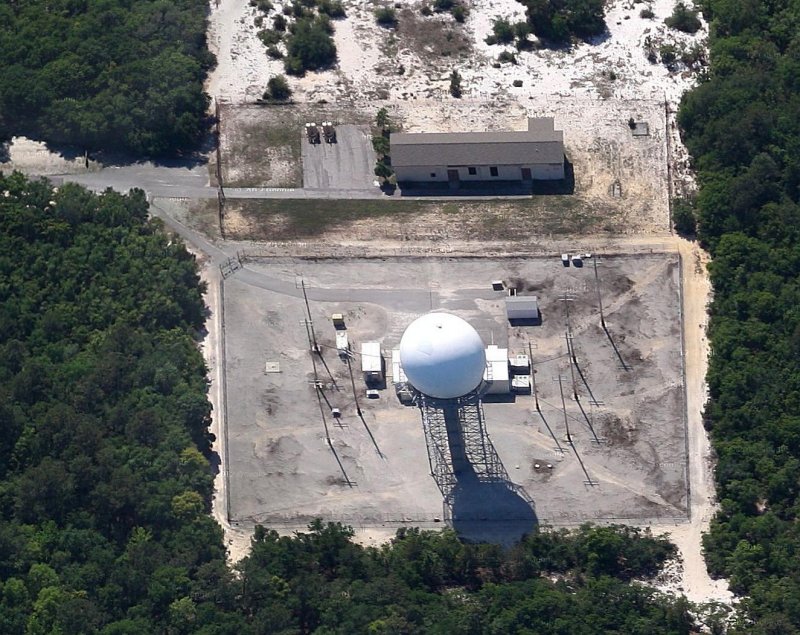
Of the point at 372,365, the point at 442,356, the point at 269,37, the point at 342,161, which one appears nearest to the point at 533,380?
the point at 442,356

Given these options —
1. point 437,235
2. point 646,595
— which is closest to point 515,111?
point 437,235

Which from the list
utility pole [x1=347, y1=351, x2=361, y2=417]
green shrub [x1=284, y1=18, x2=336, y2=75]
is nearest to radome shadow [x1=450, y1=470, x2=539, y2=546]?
utility pole [x1=347, y1=351, x2=361, y2=417]

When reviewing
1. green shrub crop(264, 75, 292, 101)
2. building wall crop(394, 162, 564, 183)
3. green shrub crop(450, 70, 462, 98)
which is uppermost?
green shrub crop(264, 75, 292, 101)

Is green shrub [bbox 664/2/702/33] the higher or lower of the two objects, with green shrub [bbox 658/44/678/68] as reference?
higher

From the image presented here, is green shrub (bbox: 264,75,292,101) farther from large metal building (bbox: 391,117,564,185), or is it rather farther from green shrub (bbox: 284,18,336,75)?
large metal building (bbox: 391,117,564,185)

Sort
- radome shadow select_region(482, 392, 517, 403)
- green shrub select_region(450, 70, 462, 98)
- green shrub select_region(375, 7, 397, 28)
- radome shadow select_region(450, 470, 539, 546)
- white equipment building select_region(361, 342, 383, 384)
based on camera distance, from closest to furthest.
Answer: radome shadow select_region(450, 470, 539, 546) → radome shadow select_region(482, 392, 517, 403) → white equipment building select_region(361, 342, 383, 384) → green shrub select_region(450, 70, 462, 98) → green shrub select_region(375, 7, 397, 28)

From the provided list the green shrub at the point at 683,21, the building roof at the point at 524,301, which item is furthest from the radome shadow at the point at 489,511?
the green shrub at the point at 683,21

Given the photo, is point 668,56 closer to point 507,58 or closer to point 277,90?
point 507,58
